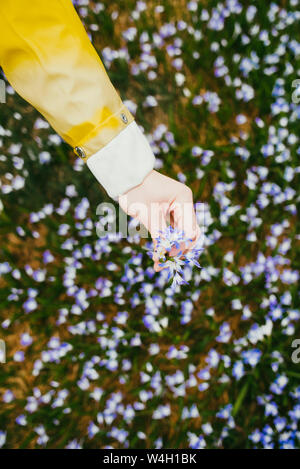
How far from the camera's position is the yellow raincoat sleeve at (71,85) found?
1406 mm

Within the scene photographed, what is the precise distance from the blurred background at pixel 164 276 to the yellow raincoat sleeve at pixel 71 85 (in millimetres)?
814

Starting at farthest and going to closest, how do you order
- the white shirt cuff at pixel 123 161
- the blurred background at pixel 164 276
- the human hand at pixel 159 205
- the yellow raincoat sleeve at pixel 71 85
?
1. the blurred background at pixel 164 276
2. the human hand at pixel 159 205
3. the white shirt cuff at pixel 123 161
4. the yellow raincoat sleeve at pixel 71 85

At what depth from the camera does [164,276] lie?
2.33m

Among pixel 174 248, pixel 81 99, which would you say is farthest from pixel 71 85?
pixel 174 248

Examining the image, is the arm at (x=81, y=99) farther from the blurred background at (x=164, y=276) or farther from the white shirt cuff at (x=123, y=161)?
the blurred background at (x=164, y=276)

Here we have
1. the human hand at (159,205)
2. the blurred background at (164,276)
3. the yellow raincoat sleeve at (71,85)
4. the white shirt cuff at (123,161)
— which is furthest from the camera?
the blurred background at (164,276)

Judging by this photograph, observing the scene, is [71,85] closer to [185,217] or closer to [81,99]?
[81,99]

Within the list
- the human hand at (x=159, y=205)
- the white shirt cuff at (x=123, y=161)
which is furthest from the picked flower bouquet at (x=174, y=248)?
the white shirt cuff at (x=123, y=161)

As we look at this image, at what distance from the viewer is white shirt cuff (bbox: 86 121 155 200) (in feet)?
5.27

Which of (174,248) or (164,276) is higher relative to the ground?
(174,248)

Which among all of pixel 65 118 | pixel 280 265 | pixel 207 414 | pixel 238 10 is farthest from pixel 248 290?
pixel 238 10

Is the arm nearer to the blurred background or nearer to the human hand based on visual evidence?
the human hand

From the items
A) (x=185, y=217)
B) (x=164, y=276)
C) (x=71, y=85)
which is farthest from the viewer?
(x=164, y=276)

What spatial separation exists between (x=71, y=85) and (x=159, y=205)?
68 centimetres
